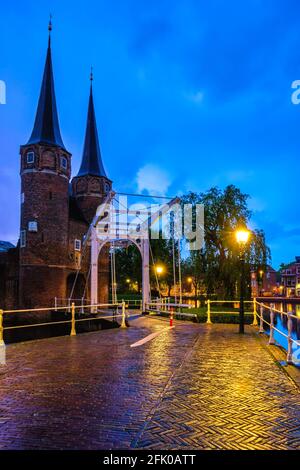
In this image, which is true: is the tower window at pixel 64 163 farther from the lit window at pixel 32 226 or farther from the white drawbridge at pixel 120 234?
the white drawbridge at pixel 120 234

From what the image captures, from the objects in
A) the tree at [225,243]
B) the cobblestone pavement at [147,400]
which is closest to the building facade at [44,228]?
the tree at [225,243]

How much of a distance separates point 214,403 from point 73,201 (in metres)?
36.9

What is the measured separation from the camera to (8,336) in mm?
28953

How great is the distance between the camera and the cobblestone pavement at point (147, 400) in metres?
3.89

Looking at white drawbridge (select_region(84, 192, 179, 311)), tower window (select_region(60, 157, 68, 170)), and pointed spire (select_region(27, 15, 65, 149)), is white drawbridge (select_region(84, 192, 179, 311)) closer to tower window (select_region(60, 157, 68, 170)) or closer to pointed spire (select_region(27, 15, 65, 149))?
tower window (select_region(60, 157, 68, 170))

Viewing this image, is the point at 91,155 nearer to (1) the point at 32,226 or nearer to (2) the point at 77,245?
(2) the point at 77,245

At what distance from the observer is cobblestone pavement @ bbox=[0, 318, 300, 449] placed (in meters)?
3.89

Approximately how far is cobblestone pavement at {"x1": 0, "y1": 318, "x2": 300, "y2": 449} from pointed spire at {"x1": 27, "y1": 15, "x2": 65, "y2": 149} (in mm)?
28629

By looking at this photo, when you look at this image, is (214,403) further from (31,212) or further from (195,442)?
(31,212)

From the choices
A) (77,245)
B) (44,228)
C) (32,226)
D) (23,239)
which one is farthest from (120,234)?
(77,245)

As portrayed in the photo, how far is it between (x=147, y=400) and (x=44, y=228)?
29560 millimetres
